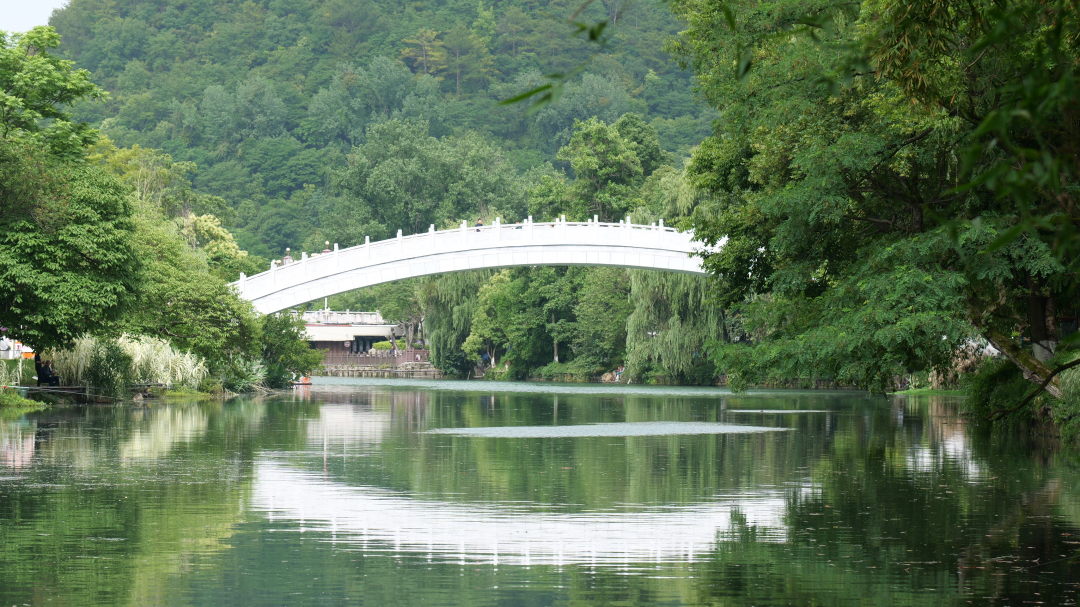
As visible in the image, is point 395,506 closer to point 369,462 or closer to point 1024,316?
point 369,462

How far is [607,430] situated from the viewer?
18.9 m

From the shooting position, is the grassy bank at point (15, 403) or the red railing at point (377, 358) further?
the red railing at point (377, 358)

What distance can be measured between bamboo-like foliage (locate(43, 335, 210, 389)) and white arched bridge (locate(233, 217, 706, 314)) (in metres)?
6.67

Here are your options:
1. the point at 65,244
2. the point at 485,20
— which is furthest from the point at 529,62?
the point at 65,244

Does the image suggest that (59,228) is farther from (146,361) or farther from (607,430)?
(607,430)

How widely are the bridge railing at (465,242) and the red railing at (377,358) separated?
28.3 metres

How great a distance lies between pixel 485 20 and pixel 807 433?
84380 mm

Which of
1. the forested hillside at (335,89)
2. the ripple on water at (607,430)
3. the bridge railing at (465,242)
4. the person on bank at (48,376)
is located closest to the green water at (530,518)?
the ripple on water at (607,430)

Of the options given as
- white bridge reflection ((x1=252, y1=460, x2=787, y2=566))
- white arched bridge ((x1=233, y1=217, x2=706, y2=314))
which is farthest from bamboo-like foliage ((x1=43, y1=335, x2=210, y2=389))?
white bridge reflection ((x1=252, y1=460, x2=787, y2=566))

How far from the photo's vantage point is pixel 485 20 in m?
99.0

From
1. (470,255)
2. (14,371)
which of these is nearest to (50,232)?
(14,371)

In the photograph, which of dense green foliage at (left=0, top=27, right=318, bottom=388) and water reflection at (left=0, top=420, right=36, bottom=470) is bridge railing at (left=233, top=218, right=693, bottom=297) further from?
water reflection at (left=0, top=420, right=36, bottom=470)

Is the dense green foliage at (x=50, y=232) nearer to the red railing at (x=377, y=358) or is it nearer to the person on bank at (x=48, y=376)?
the person on bank at (x=48, y=376)

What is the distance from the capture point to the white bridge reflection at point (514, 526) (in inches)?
293
